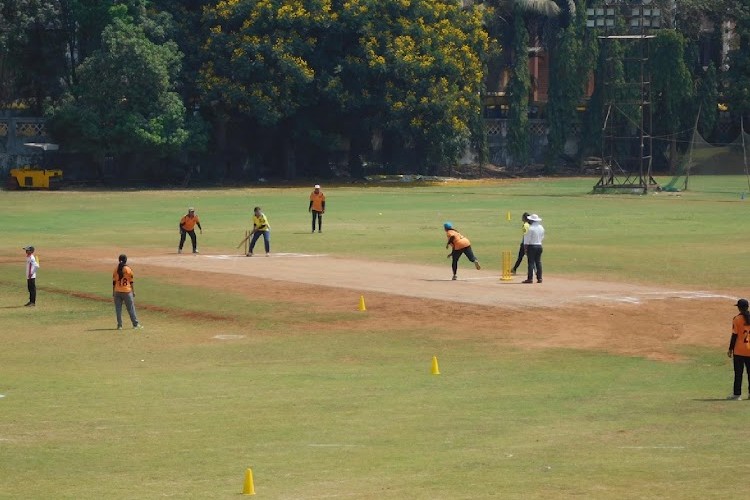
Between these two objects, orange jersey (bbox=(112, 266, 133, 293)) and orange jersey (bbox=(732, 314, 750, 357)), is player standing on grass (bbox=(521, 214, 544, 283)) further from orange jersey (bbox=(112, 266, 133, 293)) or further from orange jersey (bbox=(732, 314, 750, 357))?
orange jersey (bbox=(732, 314, 750, 357))

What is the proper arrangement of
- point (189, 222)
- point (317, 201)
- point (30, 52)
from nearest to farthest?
1. point (189, 222)
2. point (317, 201)
3. point (30, 52)

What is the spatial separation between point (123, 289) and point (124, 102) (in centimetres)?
5534

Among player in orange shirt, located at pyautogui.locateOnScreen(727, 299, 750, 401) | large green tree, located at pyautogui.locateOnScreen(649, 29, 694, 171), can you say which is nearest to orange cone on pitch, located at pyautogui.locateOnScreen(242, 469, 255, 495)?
player in orange shirt, located at pyautogui.locateOnScreen(727, 299, 750, 401)

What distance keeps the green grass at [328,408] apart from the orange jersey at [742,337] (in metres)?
0.82

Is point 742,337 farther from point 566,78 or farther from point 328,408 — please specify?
point 566,78

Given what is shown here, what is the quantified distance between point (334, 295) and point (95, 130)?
49.2m

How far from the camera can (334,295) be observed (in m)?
34.5

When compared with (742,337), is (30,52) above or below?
above

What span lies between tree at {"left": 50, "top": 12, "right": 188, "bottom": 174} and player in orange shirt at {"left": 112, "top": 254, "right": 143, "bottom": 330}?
52228 millimetres

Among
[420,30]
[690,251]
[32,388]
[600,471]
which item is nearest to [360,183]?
[420,30]

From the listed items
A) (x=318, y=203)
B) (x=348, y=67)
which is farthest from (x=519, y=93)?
(x=318, y=203)

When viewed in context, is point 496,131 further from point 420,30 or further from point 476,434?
point 476,434

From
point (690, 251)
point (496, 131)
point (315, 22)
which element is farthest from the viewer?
point (496, 131)

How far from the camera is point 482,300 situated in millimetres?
32875
